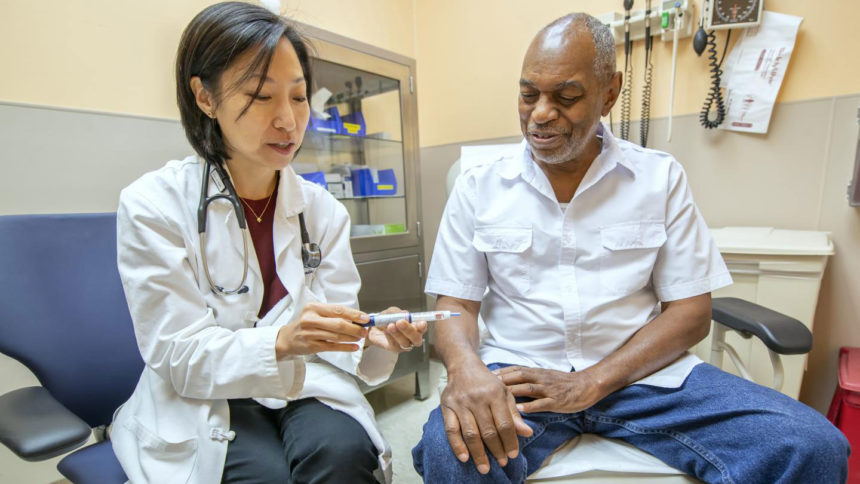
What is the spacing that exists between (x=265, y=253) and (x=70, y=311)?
0.43 m

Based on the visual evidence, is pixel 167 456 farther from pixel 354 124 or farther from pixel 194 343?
pixel 354 124

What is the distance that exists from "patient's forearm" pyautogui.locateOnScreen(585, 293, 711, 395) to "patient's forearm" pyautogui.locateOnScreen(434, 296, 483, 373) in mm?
261

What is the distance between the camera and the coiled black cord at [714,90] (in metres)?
1.48

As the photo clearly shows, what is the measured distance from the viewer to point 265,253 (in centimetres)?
94

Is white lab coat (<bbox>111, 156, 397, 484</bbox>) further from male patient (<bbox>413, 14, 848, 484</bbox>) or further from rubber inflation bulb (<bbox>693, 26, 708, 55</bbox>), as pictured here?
rubber inflation bulb (<bbox>693, 26, 708, 55</bbox>)

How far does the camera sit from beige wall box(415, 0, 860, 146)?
1.36m

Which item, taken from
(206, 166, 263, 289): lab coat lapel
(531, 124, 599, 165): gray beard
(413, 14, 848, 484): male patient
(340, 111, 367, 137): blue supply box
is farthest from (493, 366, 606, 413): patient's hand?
(340, 111, 367, 137): blue supply box

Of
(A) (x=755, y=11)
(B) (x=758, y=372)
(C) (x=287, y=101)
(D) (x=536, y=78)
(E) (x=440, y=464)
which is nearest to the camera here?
(E) (x=440, y=464)

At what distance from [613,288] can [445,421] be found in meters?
0.50

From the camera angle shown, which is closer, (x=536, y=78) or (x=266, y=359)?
(x=266, y=359)

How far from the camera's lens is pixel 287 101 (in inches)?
32.7

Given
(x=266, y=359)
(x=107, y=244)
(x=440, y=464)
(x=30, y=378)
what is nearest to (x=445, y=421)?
(x=440, y=464)

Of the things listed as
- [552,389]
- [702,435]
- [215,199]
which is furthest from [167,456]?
[702,435]

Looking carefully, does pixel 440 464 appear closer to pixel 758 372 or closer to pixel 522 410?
pixel 522 410
